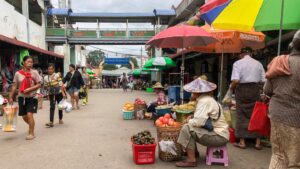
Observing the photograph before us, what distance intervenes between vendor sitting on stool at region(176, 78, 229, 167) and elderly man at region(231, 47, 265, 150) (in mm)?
1463

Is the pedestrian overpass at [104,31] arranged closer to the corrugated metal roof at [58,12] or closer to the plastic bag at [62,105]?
the corrugated metal roof at [58,12]

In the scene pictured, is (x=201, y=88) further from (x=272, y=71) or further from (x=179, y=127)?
(x=272, y=71)

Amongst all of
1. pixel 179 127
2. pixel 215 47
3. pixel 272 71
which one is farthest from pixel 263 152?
pixel 215 47

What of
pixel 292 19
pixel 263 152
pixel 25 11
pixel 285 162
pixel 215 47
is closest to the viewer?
pixel 285 162

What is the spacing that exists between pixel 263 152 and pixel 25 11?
20.5 metres

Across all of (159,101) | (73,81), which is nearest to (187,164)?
(159,101)

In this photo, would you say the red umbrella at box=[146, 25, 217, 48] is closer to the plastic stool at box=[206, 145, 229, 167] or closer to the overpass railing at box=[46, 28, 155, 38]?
the plastic stool at box=[206, 145, 229, 167]

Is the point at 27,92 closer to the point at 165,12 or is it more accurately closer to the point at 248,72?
the point at 248,72

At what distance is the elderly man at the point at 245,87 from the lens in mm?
6395

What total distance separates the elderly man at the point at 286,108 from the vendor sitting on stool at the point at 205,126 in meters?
1.45

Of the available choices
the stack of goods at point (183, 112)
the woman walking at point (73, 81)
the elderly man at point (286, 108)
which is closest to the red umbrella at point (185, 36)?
the stack of goods at point (183, 112)

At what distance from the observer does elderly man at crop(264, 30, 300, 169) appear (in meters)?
3.45

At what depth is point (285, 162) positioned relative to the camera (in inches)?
141


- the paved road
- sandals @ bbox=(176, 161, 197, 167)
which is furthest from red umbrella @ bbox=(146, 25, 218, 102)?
sandals @ bbox=(176, 161, 197, 167)
